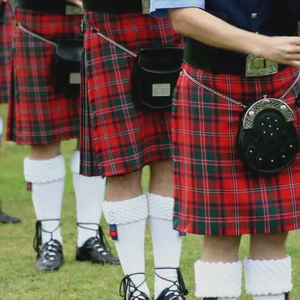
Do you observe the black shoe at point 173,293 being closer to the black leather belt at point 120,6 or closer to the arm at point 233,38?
the black leather belt at point 120,6

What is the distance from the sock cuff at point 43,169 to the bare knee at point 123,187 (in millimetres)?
976

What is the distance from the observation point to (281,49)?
3.01m

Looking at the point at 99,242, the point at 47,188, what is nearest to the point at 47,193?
the point at 47,188

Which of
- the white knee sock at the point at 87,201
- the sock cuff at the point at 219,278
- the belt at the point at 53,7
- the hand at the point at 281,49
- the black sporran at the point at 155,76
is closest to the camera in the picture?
the hand at the point at 281,49

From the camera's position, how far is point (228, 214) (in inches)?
129

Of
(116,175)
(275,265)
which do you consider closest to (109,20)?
(116,175)

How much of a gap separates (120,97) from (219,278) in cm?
109

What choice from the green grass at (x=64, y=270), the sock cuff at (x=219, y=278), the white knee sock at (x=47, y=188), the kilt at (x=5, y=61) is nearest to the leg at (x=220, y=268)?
the sock cuff at (x=219, y=278)

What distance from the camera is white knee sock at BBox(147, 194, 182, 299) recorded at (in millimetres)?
4273

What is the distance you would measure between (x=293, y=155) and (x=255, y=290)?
0.45 meters

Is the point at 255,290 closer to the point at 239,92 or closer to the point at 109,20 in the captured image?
the point at 239,92

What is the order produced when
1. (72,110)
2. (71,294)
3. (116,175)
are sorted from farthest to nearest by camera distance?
(72,110) < (71,294) < (116,175)

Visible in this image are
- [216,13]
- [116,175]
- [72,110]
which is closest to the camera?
[216,13]

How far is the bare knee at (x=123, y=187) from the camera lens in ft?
13.7
